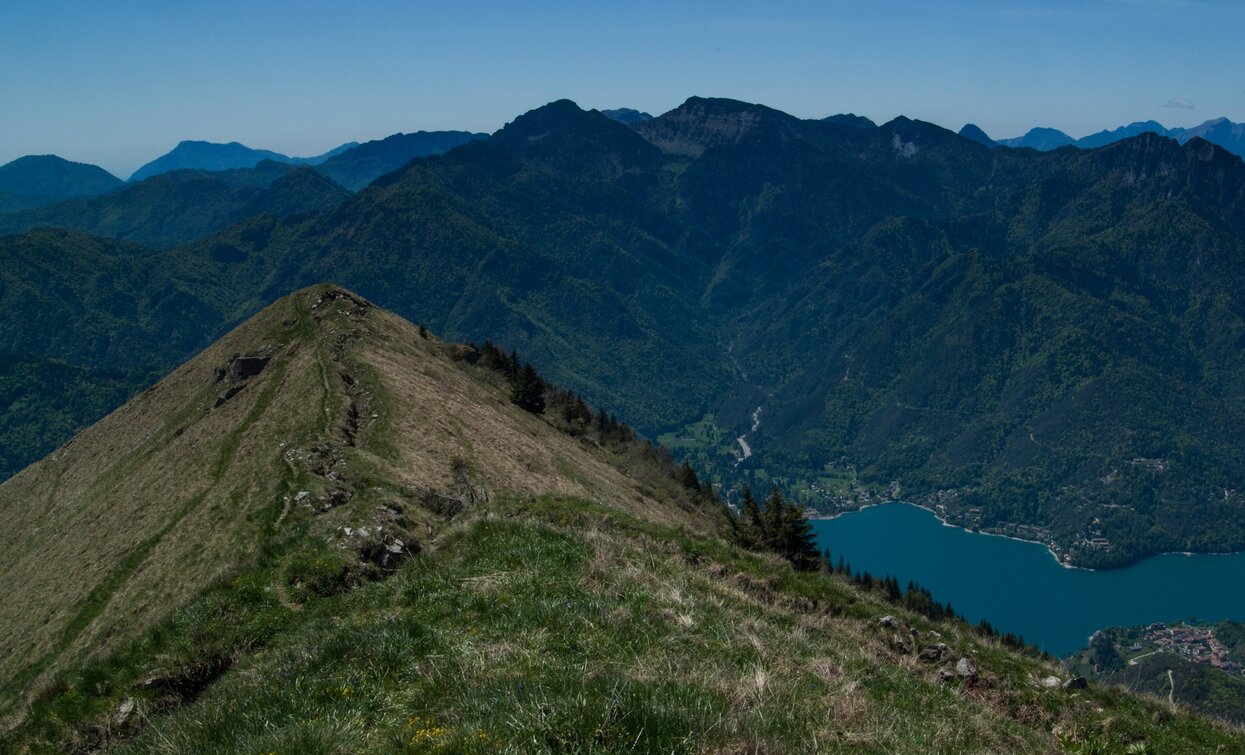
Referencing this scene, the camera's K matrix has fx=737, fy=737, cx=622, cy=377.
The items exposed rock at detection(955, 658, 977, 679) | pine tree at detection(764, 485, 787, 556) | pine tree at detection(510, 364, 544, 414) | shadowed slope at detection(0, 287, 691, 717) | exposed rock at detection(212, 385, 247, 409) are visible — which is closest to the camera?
exposed rock at detection(955, 658, 977, 679)

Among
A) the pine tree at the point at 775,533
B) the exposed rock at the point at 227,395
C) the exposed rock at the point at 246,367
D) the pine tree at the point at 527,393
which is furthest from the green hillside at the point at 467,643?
the pine tree at the point at 527,393

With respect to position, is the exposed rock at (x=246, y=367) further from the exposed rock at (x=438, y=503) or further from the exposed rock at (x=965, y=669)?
the exposed rock at (x=965, y=669)

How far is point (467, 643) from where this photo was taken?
13.0 m

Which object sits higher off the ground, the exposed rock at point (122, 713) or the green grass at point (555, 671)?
the green grass at point (555, 671)

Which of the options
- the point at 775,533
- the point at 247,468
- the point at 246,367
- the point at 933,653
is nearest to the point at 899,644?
the point at 933,653

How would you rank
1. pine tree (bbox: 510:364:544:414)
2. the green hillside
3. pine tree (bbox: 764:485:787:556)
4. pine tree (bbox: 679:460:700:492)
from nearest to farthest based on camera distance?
the green hillside → pine tree (bbox: 764:485:787:556) → pine tree (bbox: 510:364:544:414) → pine tree (bbox: 679:460:700:492)

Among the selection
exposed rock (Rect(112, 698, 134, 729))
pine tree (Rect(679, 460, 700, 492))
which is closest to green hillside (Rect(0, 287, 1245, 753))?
exposed rock (Rect(112, 698, 134, 729))

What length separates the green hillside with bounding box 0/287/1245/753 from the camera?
9.77 meters

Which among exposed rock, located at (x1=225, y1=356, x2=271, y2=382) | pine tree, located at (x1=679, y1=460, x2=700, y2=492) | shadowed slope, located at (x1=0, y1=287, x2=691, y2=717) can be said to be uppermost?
exposed rock, located at (x1=225, y1=356, x2=271, y2=382)

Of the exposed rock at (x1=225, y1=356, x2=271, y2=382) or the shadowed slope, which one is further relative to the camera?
the exposed rock at (x1=225, y1=356, x2=271, y2=382)

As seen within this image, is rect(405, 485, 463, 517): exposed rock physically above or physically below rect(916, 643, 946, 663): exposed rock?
below

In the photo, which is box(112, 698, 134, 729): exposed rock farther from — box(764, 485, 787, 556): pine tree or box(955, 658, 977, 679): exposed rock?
box(764, 485, 787, 556): pine tree

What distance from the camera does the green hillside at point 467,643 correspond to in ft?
32.1

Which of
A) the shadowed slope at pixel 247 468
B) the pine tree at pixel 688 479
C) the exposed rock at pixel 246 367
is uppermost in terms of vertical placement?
the exposed rock at pixel 246 367
